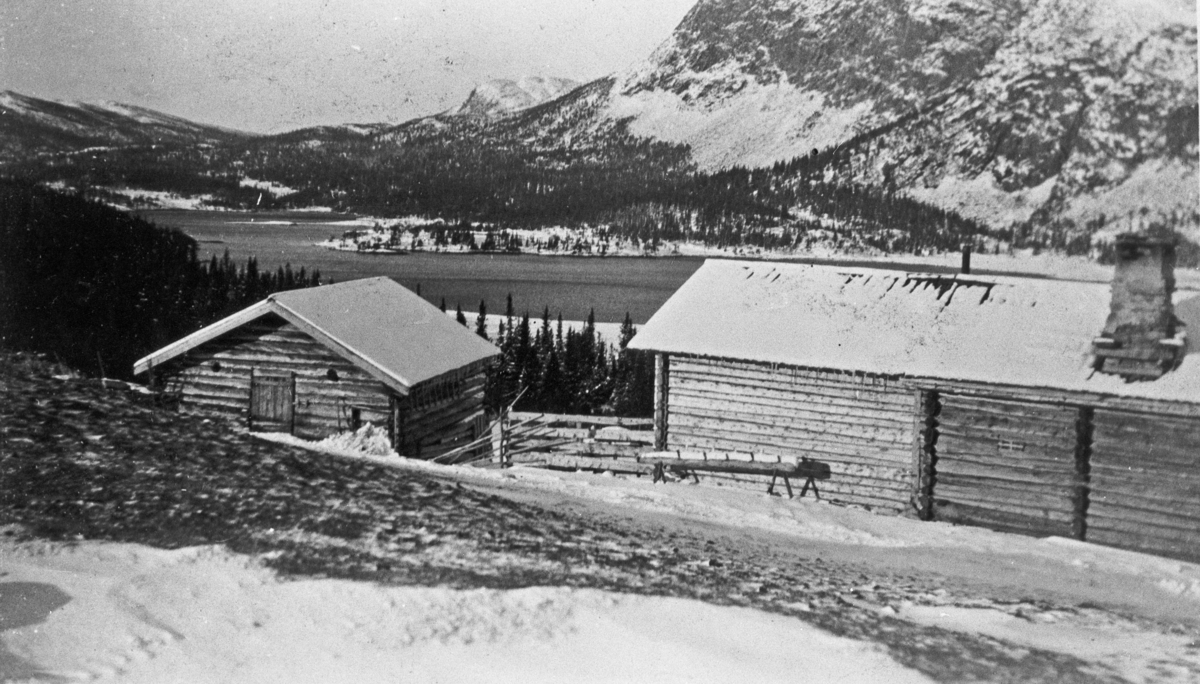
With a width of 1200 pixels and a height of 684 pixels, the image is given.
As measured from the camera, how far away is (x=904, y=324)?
16125 millimetres

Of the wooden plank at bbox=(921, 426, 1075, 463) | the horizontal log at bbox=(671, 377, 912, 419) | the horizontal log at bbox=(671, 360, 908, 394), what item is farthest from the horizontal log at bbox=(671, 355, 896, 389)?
the wooden plank at bbox=(921, 426, 1075, 463)

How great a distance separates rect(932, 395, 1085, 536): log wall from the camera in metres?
14.1

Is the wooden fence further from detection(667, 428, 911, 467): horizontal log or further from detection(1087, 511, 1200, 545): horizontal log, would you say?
detection(1087, 511, 1200, 545): horizontal log

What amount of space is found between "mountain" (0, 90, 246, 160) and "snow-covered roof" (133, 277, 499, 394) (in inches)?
131

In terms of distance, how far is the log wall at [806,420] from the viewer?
15586 mm

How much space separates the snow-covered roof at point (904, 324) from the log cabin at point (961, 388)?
36 mm

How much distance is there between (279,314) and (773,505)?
929 centimetres

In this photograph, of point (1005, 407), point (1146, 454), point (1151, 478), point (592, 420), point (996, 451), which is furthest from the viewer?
point (592, 420)

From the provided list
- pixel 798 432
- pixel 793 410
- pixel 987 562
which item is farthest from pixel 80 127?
pixel 987 562

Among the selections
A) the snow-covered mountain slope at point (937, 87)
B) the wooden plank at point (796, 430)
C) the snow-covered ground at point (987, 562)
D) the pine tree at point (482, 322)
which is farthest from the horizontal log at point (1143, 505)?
the pine tree at point (482, 322)

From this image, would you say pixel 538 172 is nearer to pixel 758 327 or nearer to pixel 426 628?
pixel 758 327

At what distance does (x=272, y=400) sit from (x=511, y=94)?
7162mm

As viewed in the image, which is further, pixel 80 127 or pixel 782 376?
pixel 782 376

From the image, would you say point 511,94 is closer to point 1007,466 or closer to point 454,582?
point 454,582
